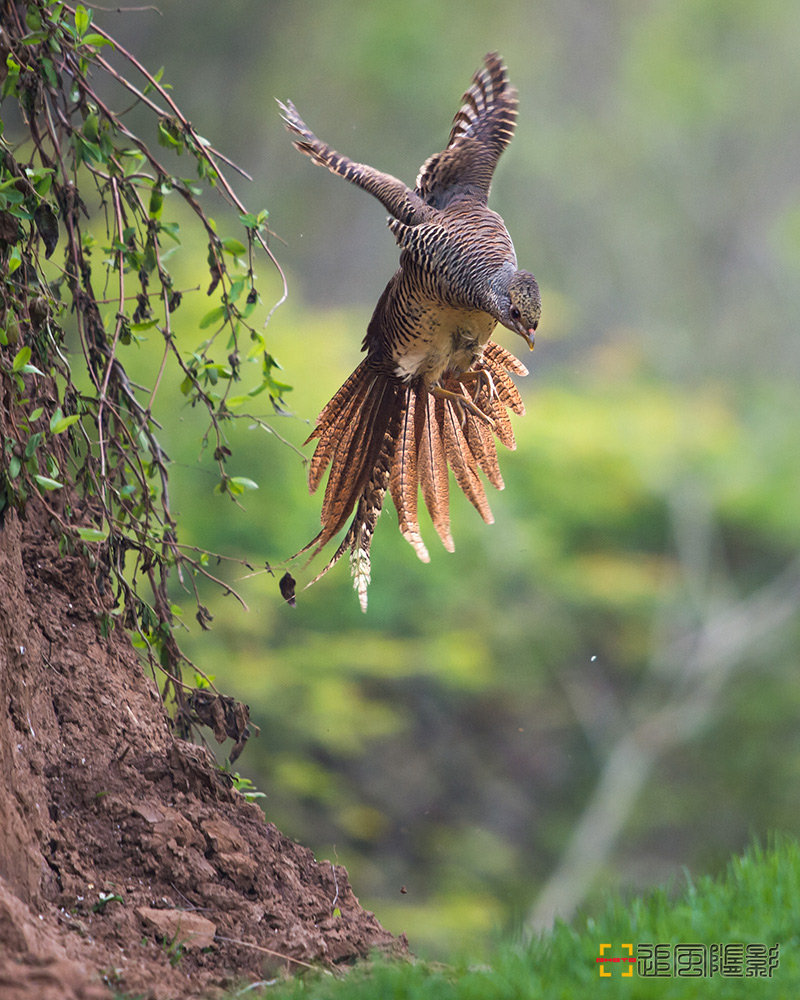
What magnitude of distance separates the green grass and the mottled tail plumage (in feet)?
3.49

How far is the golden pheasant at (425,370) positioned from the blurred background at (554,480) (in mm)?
3358

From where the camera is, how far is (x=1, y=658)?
1.81m

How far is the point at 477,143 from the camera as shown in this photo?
275cm

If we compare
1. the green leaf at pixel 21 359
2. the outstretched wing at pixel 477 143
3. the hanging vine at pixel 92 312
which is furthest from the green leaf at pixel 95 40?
the outstretched wing at pixel 477 143

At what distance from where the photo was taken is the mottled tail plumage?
9.01ft

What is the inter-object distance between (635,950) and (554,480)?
19.3ft

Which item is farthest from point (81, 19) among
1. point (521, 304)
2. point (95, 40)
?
point (521, 304)

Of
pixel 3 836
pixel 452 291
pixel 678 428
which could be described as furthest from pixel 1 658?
pixel 678 428

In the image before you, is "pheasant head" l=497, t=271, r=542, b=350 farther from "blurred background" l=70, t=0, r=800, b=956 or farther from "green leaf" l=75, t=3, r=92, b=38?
"blurred background" l=70, t=0, r=800, b=956

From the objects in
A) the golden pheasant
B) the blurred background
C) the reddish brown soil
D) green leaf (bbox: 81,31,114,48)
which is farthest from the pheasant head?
the blurred background

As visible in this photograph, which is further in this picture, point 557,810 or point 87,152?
point 557,810

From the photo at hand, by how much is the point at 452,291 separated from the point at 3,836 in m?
1.52

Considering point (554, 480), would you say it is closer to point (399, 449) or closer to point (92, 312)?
point (399, 449)

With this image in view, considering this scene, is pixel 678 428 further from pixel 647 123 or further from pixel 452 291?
pixel 452 291
